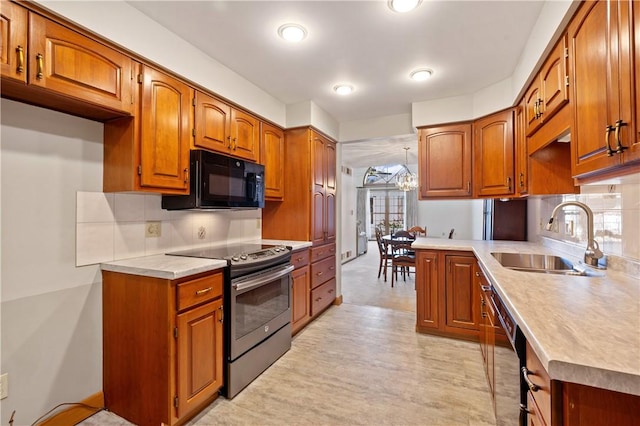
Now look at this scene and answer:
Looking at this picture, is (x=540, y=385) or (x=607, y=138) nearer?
(x=540, y=385)

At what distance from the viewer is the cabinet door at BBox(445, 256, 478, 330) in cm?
272

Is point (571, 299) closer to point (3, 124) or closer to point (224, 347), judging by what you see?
point (224, 347)

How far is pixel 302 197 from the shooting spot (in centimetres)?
319

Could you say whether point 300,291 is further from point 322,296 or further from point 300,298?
point 322,296

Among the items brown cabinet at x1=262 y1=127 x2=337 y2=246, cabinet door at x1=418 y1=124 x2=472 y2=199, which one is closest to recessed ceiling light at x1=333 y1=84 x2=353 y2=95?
brown cabinet at x1=262 y1=127 x2=337 y2=246

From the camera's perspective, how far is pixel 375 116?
3658 millimetres

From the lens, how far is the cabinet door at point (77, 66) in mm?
1355

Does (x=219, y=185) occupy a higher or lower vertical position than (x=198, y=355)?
higher

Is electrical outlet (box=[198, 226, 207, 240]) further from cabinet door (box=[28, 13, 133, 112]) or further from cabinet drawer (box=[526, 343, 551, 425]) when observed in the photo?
cabinet drawer (box=[526, 343, 551, 425])

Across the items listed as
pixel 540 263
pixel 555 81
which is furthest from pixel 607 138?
pixel 540 263

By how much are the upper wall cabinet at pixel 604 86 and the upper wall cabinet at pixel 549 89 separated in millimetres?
102

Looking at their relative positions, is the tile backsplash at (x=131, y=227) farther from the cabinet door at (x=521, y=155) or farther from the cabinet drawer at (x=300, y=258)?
the cabinet door at (x=521, y=155)

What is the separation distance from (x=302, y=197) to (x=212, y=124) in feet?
3.99

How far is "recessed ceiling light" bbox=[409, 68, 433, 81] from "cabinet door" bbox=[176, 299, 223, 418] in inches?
95.0
